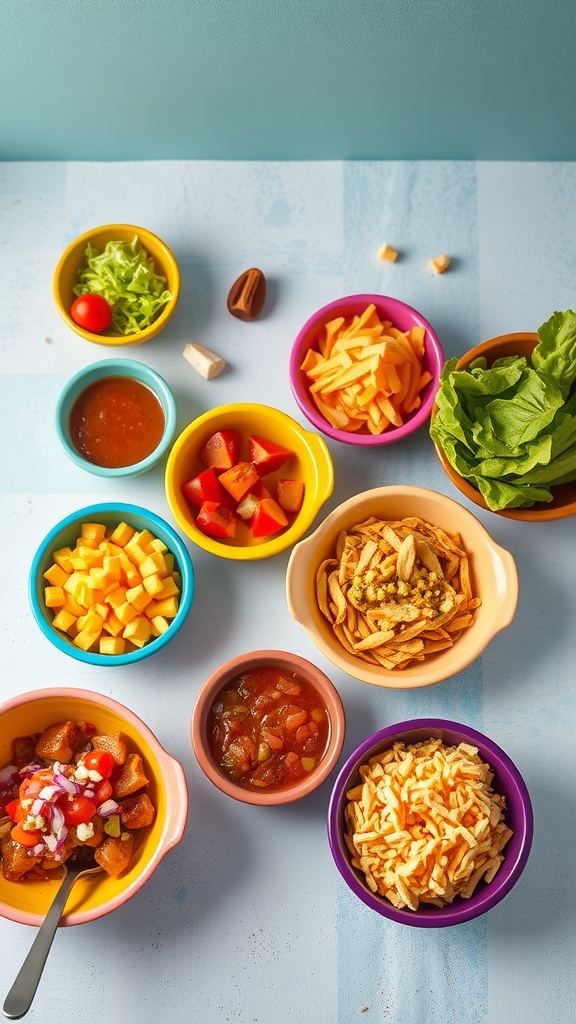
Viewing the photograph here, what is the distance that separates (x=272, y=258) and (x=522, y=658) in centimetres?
142

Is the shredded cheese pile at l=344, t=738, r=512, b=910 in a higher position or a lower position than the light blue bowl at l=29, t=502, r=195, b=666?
lower

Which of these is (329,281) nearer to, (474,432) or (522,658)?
(474,432)

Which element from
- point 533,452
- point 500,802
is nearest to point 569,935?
point 500,802

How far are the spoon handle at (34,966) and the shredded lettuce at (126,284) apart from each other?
156 cm

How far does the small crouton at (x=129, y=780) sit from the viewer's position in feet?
7.37

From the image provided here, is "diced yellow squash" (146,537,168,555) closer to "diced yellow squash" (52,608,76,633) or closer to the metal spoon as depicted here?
"diced yellow squash" (52,608,76,633)

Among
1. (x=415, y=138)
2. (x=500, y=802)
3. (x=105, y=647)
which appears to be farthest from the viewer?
(x=415, y=138)

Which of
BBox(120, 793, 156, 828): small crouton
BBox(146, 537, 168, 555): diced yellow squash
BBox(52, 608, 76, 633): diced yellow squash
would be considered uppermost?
BBox(146, 537, 168, 555): diced yellow squash

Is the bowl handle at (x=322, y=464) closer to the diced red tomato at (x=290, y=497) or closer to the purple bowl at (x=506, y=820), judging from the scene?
the diced red tomato at (x=290, y=497)

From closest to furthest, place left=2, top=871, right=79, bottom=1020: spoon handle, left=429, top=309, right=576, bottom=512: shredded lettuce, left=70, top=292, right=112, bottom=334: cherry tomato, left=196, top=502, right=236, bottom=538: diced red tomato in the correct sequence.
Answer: left=2, top=871, right=79, bottom=1020: spoon handle
left=429, top=309, right=576, bottom=512: shredded lettuce
left=196, top=502, right=236, bottom=538: diced red tomato
left=70, top=292, right=112, bottom=334: cherry tomato

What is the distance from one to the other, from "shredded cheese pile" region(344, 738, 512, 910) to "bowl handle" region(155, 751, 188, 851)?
42 cm

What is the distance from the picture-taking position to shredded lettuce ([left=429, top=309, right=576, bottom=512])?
2.22 meters

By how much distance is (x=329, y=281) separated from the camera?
2.74 m

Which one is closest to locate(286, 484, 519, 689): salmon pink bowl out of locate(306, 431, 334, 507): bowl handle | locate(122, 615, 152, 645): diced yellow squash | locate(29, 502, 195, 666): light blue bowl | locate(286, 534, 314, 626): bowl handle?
locate(286, 534, 314, 626): bowl handle
